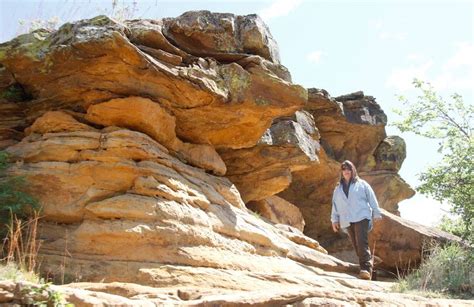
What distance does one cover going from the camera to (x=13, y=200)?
772cm

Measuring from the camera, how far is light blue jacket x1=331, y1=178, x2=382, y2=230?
10.0 metres

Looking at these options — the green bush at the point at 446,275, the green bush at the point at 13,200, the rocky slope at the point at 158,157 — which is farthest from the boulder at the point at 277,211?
the green bush at the point at 13,200

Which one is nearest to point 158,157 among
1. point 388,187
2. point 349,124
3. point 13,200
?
point 13,200

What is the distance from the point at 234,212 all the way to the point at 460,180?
306 inches

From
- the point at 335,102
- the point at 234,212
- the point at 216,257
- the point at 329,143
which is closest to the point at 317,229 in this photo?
the point at 329,143

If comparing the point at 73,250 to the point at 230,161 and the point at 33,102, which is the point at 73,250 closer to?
the point at 33,102

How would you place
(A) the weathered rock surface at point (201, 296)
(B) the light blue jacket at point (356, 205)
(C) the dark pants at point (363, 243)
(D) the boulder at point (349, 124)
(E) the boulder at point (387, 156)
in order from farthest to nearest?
(E) the boulder at point (387, 156)
(D) the boulder at point (349, 124)
(B) the light blue jacket at point (356, 205)
(C) the dark pants at point (363, 243)
(A) the weathered rock surface at point (201, 296)

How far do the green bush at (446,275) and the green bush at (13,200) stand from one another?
6573 millimetres

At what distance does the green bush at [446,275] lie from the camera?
29.2 ft

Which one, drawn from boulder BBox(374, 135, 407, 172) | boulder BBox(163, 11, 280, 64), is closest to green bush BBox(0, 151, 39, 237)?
boulder BBox(163, 11, 280, 64)

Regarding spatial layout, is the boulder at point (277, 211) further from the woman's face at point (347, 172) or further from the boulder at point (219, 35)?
the boulder at point (219, 35)

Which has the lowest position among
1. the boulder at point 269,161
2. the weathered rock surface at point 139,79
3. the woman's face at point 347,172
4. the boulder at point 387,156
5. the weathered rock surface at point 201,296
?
the weathered rock surface at point 201,296

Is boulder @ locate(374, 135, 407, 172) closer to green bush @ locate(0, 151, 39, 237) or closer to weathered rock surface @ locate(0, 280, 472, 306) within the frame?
weathered rock surface @ locate(0, 280, 472, 306)

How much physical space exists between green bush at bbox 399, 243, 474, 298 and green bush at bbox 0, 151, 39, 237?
6.57 m
